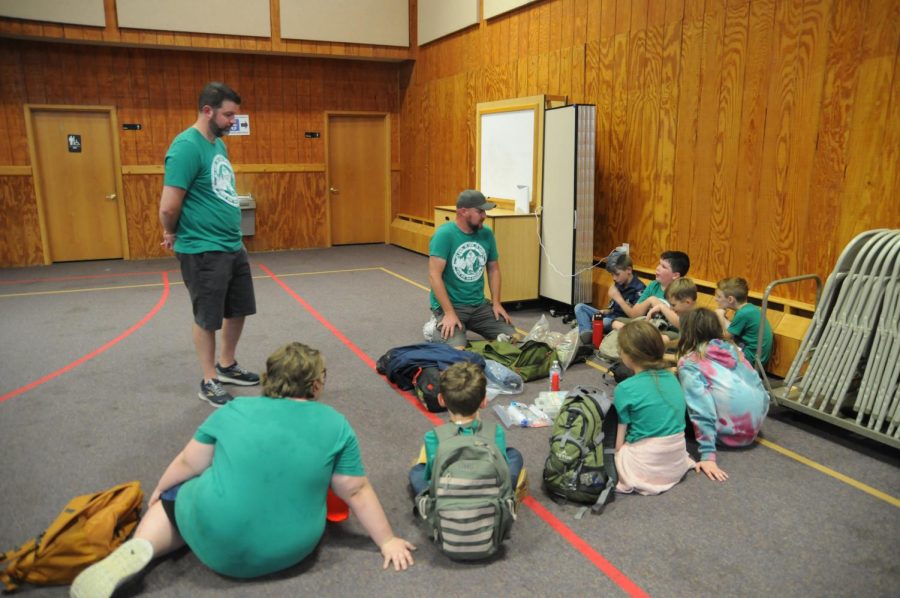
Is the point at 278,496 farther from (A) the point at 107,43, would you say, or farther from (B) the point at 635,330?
(A) the point at 107,43

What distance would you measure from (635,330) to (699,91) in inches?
132

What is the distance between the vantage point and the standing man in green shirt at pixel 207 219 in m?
3.81

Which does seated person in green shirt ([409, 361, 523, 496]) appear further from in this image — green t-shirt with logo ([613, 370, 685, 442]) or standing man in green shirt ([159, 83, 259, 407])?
standing man in green shirt ([159, 83, 259, 407])

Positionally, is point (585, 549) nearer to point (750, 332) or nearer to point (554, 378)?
point (554, 378)

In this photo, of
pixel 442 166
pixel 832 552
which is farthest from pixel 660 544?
pixel 442 166

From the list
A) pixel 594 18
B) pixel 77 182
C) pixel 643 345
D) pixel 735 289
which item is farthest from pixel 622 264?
pixel 77 182

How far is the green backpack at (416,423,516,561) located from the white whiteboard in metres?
4.60

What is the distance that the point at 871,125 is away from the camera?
427 cm

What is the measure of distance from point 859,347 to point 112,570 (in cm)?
385

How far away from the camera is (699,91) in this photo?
5.52m

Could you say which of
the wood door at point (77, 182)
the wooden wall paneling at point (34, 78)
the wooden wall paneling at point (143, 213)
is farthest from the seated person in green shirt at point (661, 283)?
the wooden wall paneling at point (34, 78)

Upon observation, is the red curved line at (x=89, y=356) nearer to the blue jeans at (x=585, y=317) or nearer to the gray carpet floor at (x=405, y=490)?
the gray carpet floor at (x=405, y=490)

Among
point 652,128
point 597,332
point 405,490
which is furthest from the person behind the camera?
point 652,128

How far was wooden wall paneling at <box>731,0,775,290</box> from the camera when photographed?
4.95 m
